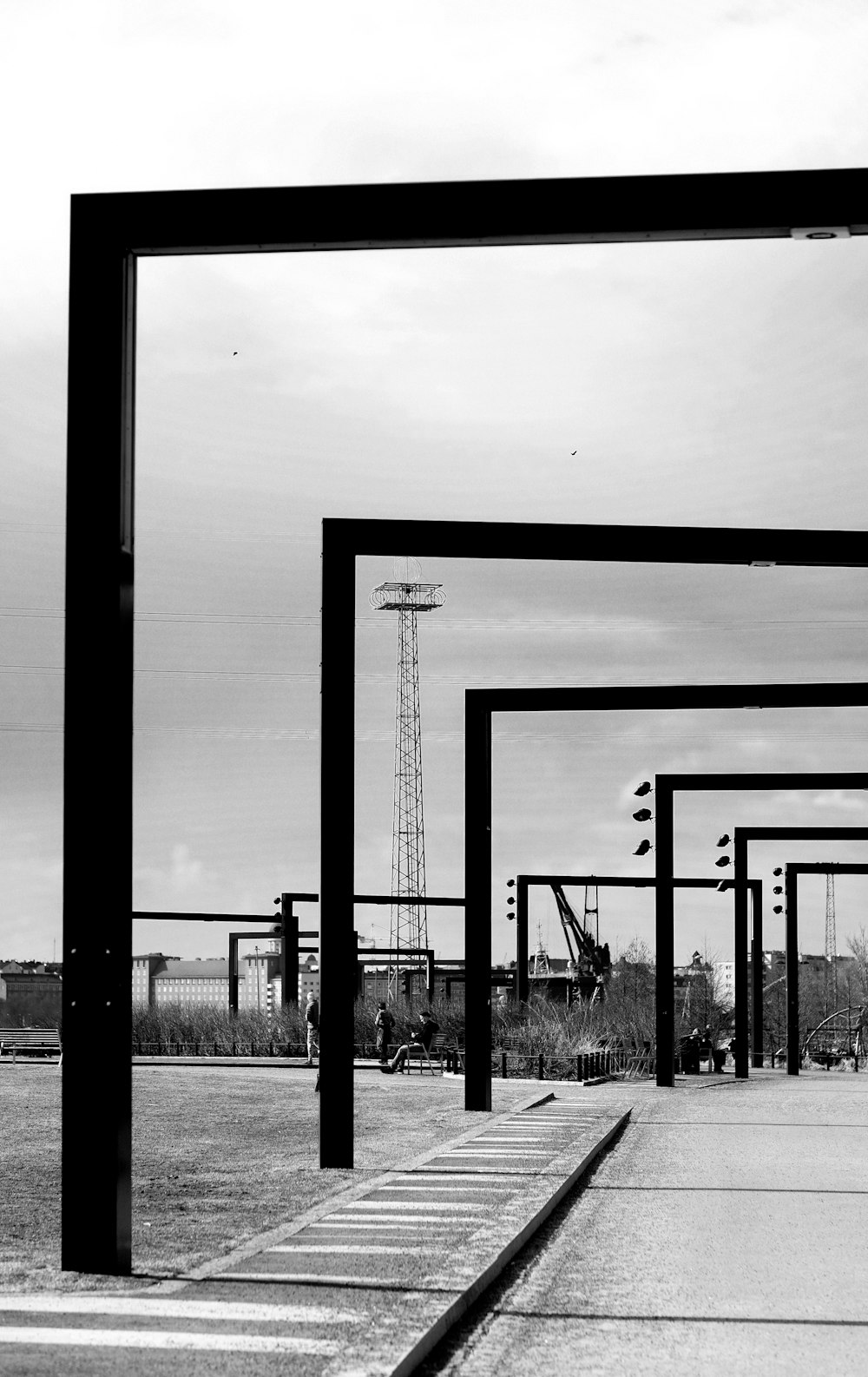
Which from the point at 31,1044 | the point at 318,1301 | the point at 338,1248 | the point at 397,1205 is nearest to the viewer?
the point at 318,1301

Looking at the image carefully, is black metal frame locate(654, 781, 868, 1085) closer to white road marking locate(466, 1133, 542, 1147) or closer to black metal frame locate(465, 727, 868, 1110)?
black metal frame locate(465, 727, 868, 1110)

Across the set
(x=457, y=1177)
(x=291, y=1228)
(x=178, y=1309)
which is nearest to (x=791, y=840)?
(x=457, y=1177)

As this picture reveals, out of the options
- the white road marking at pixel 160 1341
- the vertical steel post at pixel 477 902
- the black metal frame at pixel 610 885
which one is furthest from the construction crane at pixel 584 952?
the white road marking at pixel 160 1341

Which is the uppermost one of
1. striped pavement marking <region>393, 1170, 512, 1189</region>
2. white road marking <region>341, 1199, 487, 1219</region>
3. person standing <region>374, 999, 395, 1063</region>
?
white road marking <region>341, 1199, 487, 1219</region>

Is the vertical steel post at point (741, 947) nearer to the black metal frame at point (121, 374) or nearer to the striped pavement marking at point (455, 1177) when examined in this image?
the striped pavement marking at point (455, 1177)

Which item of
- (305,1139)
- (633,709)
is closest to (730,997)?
(633,709)

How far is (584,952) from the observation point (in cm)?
7144

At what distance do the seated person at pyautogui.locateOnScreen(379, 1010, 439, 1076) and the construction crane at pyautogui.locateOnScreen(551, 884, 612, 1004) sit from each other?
27.2 metres

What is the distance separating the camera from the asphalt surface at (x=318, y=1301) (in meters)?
6.23

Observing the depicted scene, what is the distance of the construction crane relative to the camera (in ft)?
210

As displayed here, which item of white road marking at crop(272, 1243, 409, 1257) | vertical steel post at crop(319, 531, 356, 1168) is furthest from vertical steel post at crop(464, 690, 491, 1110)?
white road marking at crop(272, 1243, 409, 1257)

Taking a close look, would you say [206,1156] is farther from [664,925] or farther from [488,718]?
[664,925]

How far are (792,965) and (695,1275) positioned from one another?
31.1m

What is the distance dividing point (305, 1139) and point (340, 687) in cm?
519
